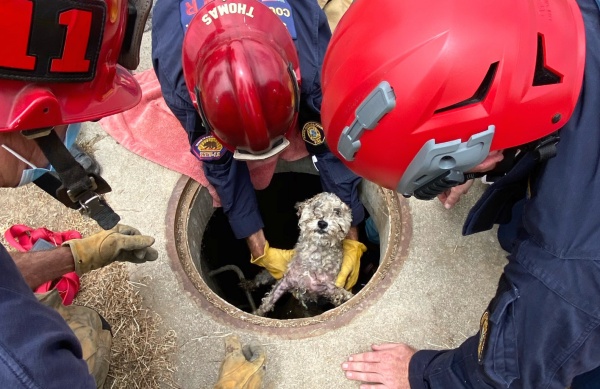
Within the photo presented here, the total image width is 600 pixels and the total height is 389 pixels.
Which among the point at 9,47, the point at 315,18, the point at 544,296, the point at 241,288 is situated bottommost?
the point at 241,288

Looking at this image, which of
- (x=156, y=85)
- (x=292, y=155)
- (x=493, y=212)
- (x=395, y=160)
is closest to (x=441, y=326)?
(x=493, y=212)

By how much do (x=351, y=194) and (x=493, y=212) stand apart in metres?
1.20

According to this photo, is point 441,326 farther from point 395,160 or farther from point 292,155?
point 292,155

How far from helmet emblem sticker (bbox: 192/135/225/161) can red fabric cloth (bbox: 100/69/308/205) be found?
0.34 metres

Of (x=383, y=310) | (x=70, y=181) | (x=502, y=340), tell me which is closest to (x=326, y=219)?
(x=383, y=310)

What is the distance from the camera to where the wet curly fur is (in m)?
3.14

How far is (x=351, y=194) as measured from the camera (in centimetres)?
340

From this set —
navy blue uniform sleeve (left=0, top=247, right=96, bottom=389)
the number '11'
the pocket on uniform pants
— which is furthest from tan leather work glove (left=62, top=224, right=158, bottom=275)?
the pocket on uniform pants

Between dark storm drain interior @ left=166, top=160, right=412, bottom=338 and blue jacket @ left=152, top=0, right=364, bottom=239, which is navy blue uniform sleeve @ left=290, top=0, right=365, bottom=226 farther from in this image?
dark storm drain interior @ left=166, top=160, right=412, bottom=338

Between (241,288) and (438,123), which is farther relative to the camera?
(241,288)

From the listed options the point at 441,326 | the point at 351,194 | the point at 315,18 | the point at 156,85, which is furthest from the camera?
the point at 156,85

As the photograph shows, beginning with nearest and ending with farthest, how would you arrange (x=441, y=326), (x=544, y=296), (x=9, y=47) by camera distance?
1. (x=9, y=47)
2. (x=544, y=296)
3. (x=441, y=326)

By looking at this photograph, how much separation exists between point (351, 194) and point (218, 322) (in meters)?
1.28

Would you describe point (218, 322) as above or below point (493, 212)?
below
